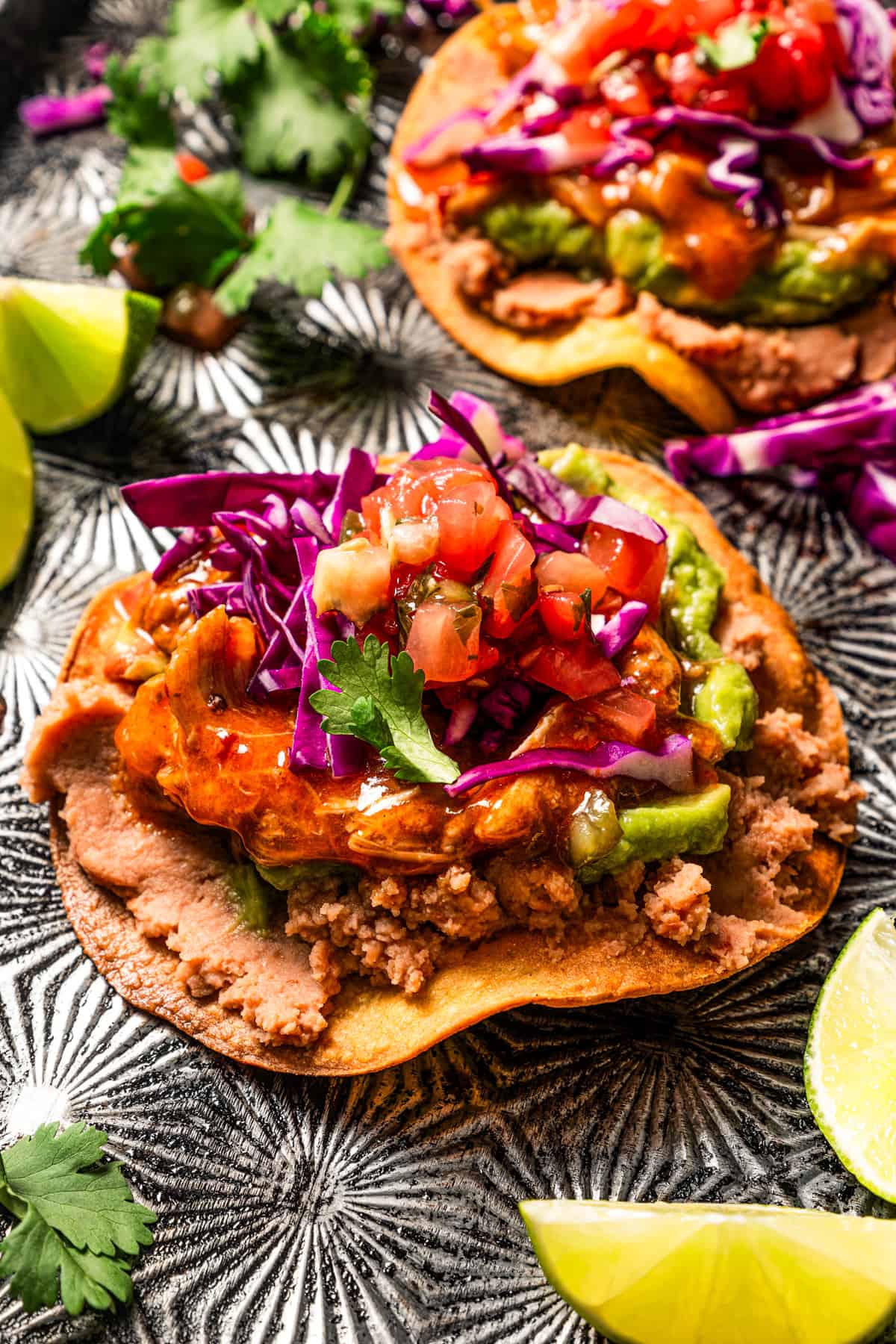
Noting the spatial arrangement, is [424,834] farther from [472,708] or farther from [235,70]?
[235,70]

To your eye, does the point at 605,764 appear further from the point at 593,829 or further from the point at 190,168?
the point at 190,168

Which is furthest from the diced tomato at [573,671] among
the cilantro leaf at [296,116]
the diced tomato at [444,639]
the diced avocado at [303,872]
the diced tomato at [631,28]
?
the cilantro leaf at [296,116]

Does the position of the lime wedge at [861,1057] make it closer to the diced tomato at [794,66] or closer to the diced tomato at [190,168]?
the diced tomato at [794,66]

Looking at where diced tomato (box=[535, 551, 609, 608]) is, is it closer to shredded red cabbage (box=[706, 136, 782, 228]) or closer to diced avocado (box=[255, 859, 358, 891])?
diced avocado (box=[255, 859, 358, 891])

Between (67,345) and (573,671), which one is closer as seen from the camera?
(573,671)

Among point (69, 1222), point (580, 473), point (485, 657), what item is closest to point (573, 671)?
point (485, 657)
